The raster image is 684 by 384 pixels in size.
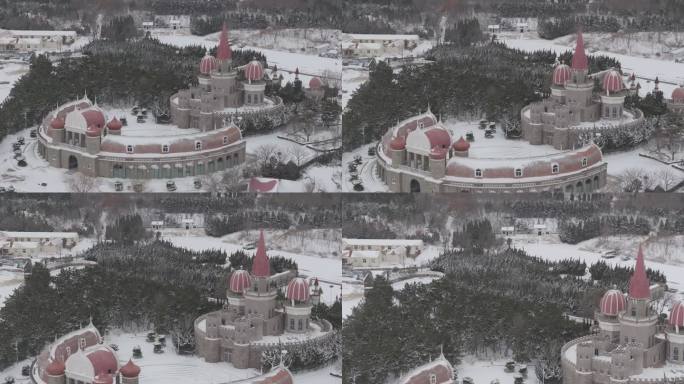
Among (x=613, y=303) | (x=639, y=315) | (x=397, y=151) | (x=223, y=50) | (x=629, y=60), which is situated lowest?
(x=639, y=315)

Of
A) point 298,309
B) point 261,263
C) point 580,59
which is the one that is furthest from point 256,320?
point 580,59

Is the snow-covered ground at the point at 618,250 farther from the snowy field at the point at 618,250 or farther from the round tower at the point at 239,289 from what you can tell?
the round tower at the point at 239,289

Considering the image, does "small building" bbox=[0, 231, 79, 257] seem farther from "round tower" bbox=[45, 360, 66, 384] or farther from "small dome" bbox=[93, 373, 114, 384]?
"small dome" bbox=[93, 373, 114, 384]

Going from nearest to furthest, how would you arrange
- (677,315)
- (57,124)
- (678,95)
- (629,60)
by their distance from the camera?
(677,315), (57,124), (678,95), (629,60)

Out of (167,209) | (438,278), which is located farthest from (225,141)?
(438,278)

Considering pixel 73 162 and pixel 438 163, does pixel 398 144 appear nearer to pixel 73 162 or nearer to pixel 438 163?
pixel 438 163

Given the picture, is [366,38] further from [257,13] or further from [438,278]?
[438,278]
